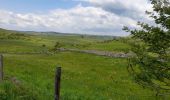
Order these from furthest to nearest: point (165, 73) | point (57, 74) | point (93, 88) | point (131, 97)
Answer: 1. point (93, 88)
2. point (131, 97)
3. point (57, 74)
4. point (165, 73)

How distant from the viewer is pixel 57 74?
628 inches

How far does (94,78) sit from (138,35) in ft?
79.3

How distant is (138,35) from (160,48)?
1.05 meters

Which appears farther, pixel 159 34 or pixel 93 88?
pixel 93 88

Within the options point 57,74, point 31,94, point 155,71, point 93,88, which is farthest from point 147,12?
point 93,88

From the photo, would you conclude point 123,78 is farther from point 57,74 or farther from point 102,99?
point 57,74

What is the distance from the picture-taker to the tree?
48.2ft

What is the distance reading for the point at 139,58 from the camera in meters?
15.3

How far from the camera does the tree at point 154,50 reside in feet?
48.2

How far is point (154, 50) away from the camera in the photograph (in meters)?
15.0

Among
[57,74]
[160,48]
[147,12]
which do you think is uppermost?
[147,12]

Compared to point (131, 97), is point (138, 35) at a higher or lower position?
higher

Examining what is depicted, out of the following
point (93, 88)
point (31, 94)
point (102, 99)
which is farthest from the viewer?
point (93, 88)

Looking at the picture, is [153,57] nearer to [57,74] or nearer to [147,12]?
[147,12]
